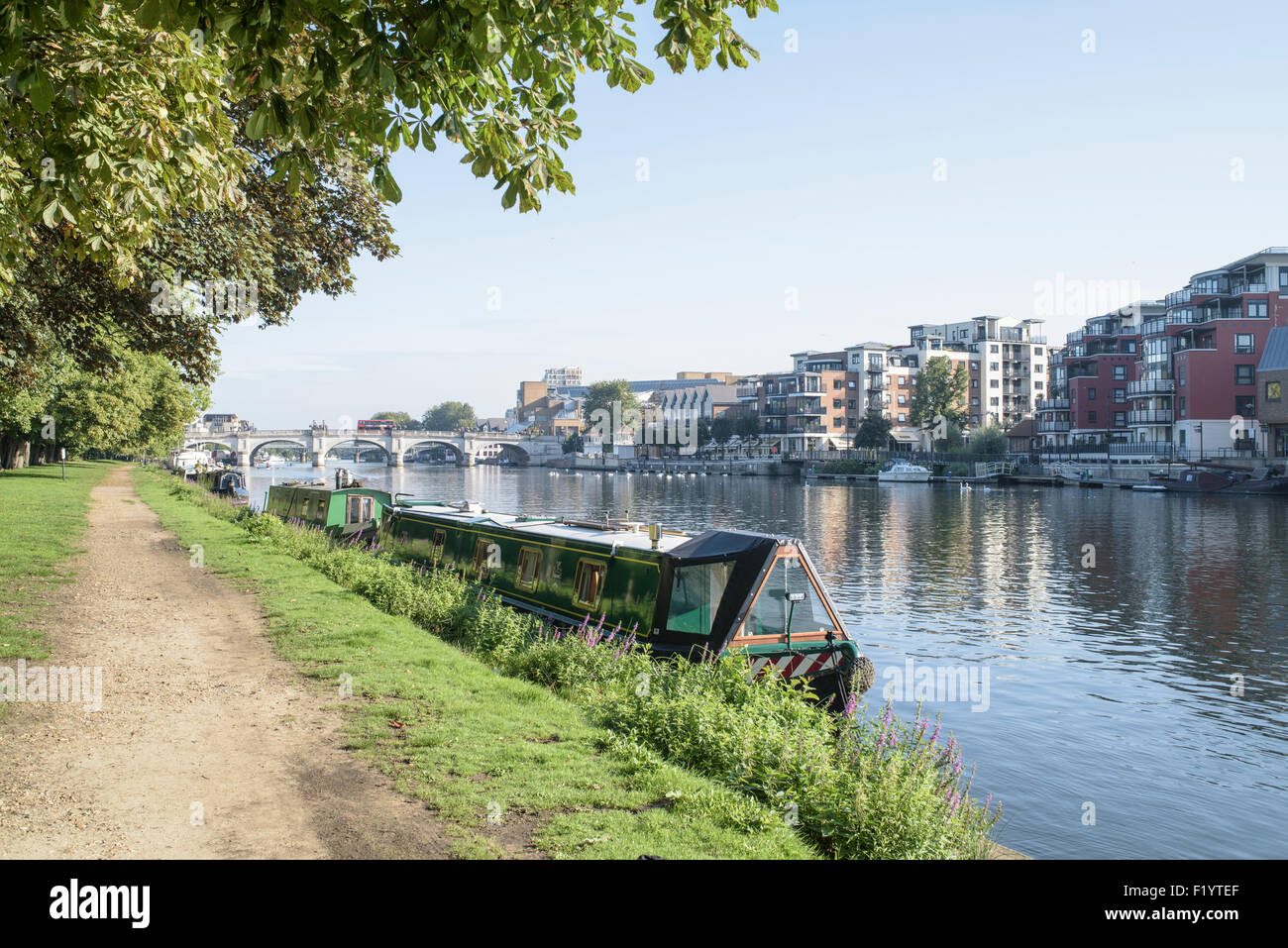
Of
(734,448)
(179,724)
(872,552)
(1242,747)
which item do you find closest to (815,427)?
(734,448)

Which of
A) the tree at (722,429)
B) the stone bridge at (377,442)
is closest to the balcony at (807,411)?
the tree at (722,429)

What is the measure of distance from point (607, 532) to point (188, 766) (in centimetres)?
1122

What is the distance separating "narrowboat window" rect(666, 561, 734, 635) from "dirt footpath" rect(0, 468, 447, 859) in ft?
18.4

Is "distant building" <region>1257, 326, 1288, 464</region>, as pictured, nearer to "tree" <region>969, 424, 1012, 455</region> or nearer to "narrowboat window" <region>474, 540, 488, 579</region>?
"tree" <region>969, 424, 1012, 455</region>

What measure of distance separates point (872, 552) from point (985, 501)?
33.1 m

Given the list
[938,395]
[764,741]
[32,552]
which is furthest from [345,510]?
[938,395]

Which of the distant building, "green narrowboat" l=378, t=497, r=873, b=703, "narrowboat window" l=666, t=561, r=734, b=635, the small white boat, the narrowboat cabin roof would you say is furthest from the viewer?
the small white boat

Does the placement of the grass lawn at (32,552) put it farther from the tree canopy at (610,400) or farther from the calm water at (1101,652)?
the tree canopy at (610,400)

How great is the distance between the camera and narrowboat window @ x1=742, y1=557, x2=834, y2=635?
13.6m

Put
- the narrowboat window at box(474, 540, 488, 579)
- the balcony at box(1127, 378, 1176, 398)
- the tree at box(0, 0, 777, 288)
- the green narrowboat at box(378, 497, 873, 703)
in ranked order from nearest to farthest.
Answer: the tree at box(0, 0, 777, 288) < the green narrowboat at box(378, 497, 873, 703) < the narrowboat window at box(474, 540, 488, 579) < the balcony at box(1127, 378, 1176, 398)

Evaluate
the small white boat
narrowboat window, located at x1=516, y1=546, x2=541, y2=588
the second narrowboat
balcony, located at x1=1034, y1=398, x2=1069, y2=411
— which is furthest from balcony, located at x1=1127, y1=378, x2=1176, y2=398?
narrowboat window, located at x1=516, y1=546, x2=541, y2=588

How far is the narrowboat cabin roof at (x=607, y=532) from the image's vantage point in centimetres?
1412
